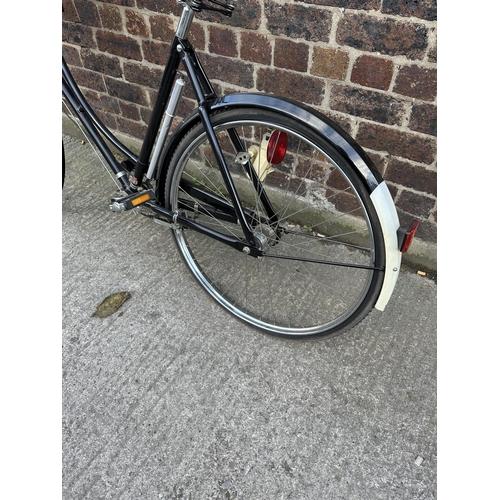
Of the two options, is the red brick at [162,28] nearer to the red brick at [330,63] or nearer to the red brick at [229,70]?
the red brick at [229,70]

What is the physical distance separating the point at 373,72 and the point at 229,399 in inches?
55.0

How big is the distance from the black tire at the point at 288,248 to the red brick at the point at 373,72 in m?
0.35

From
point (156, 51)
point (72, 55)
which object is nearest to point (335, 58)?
point (156, 51)

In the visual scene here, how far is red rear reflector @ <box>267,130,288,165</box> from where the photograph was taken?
1.30m

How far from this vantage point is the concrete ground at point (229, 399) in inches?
50.8

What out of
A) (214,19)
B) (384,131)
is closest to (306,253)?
(384,131)

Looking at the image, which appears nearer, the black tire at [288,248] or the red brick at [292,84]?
the black tire at [288,248]

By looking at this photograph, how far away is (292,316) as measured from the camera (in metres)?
1.76

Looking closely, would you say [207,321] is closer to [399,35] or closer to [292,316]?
[292,316]

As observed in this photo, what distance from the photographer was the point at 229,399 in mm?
1482

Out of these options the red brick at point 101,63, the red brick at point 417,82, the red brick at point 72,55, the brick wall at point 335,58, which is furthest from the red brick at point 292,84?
the red brick at point 72,55

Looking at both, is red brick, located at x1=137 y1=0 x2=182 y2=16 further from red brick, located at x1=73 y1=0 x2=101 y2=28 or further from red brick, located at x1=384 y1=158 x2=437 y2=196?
red brick, located at x1=384 y1=158 x2=437 y2=196

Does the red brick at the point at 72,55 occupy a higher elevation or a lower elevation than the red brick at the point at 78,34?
lower

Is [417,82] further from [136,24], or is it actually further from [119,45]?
[119,45]
